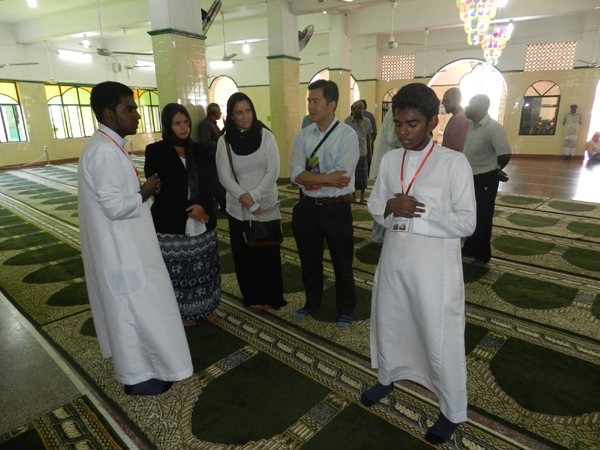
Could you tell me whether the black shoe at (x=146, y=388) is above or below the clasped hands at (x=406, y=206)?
below

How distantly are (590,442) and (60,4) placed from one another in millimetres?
12492

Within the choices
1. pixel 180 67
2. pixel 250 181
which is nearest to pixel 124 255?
pixel 250 181

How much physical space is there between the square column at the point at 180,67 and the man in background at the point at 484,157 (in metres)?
3.45

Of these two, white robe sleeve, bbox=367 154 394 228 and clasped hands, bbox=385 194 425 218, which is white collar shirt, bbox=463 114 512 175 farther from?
clasped hands, bbox=385 194 425 218

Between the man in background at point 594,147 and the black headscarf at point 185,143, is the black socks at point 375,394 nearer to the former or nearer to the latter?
the black headscarf at point 185,143

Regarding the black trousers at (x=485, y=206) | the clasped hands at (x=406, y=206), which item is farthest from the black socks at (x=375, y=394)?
the black trousers at (x=485, y=206)

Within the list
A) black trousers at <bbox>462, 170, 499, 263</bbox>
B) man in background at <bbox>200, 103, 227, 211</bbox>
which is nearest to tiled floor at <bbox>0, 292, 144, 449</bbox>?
man in background at <bbox>200, 103, 227, 211</bbox>

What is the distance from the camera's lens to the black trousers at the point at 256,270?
2658 millimetres

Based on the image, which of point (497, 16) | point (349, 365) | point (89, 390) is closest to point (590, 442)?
point (349, 365)

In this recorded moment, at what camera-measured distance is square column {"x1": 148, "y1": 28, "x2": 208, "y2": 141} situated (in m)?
5.36

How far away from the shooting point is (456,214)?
1474mm

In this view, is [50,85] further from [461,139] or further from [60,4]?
[461,139]

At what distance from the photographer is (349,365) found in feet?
7.10

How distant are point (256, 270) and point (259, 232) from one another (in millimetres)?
344
